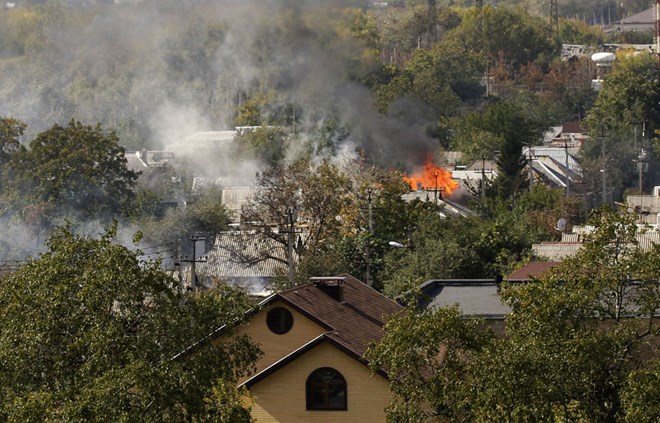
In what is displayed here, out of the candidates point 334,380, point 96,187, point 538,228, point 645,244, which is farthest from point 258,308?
point 96,187

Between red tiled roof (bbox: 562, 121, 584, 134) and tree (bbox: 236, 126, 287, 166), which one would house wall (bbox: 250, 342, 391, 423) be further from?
red tiled roof (bbox: 562, 121, 584, 134)

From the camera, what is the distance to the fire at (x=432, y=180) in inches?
3095

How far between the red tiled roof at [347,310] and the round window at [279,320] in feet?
0.66

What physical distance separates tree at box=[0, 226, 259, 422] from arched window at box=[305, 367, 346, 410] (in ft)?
15.1

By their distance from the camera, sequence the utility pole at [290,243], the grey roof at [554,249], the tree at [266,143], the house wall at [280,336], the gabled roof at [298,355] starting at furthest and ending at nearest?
the tree at [266,143]
the grey roof at [554,249]
the utility pole at [290,243]
the house wall at [280,336]
the gabled roof at [298,355]

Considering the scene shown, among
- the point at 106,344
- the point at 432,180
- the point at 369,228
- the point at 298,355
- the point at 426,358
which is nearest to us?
the point at 106,344

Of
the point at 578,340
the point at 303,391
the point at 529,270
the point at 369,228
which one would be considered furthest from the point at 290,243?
the point at 578,340

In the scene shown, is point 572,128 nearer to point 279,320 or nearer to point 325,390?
point 279,320

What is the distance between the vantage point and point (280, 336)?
106 ft

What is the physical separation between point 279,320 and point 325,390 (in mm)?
2023

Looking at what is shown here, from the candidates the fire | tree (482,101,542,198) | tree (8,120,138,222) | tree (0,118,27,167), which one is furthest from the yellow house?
tree (0,118,27,167)

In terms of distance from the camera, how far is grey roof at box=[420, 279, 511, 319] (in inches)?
1455

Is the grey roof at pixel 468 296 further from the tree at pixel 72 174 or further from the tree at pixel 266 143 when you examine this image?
the tree at pixel 266 143

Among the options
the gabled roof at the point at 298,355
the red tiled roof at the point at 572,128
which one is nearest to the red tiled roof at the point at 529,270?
the gabled roof at the point at 298,355
